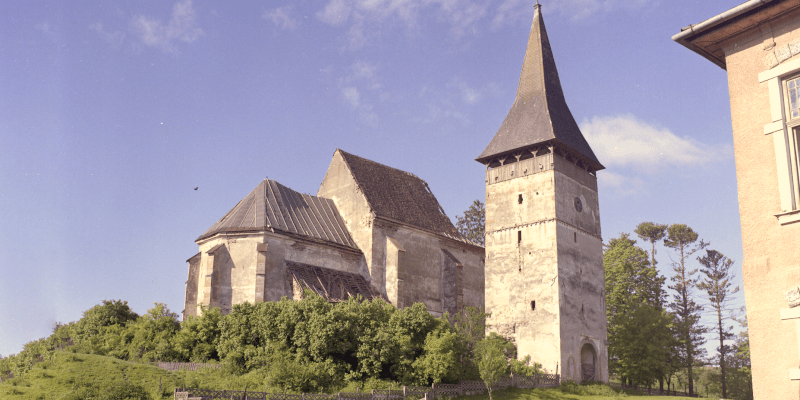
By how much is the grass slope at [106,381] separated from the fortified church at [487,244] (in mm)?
7721

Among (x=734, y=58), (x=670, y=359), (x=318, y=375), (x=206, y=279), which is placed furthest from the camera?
(x=670, y=359)

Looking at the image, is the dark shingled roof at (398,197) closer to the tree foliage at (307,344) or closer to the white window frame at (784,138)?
the tree foliage at (307,344)

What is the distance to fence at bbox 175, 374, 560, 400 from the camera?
21422 mm

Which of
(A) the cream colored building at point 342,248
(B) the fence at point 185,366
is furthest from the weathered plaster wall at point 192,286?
(B) the fence at point 185,366

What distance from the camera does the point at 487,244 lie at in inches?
1565

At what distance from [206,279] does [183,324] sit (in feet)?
13.2

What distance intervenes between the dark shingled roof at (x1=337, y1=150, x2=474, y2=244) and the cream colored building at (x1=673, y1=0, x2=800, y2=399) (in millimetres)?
29610

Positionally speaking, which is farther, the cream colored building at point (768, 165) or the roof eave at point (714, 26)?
the roof eave at point (714, 26)

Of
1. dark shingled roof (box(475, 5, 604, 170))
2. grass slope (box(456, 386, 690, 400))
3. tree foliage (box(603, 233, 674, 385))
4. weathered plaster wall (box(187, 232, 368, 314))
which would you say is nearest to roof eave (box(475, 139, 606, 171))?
dark shingled roof (box(475, 5, 604, 170))

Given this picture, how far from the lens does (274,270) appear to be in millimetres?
35594

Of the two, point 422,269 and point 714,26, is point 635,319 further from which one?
point 714,26

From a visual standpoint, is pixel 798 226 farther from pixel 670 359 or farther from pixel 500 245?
pixel 670 359

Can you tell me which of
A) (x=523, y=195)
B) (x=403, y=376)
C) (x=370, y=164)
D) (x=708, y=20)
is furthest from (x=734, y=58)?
(x=370, y=164)

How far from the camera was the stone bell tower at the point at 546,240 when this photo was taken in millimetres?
35781
